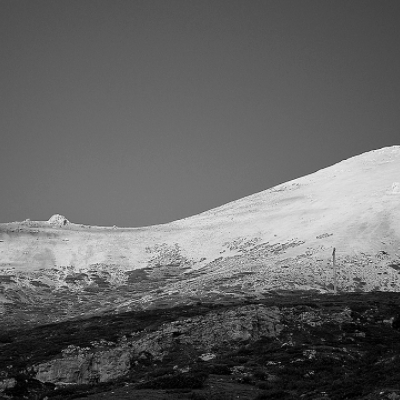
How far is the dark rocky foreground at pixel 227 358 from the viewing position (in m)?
32.2

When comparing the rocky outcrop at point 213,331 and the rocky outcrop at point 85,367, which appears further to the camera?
the rocky outcrop at point 213,331

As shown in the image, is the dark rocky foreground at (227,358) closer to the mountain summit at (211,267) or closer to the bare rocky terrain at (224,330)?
the bare rocky terrain at (224,330)

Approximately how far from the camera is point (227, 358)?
45.9 metres

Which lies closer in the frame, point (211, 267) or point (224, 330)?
point (224, 330)

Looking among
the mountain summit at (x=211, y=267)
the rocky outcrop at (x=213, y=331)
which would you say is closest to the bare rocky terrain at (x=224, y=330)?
the rocky outcrop at (x=213, y=331)

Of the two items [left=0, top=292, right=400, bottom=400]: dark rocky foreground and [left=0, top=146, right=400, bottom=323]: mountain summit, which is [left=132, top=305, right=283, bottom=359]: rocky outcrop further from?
[left=0, top=146, right=400, bottom=323]: mountain summit

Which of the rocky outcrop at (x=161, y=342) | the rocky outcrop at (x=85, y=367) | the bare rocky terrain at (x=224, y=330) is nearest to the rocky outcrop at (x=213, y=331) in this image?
the rocky outcrop at (x=161, y=342)

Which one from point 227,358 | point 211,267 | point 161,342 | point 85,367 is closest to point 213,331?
point 161,342

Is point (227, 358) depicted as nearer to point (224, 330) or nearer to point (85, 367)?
point (224, 330)

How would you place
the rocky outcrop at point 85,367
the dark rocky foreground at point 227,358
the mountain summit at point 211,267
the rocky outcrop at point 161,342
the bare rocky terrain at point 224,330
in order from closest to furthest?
the dark rocky foreground at point 227,358 → the bare rocky terrain at point 224,330 → the rocky outcrop at point 85,367 → the rocky outcrop at point 161,342 → the mountain summit at point 211,267

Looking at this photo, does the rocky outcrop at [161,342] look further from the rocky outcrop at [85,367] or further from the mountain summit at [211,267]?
the mountain summit at [211,267]

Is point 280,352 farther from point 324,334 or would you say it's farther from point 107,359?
point 107,359

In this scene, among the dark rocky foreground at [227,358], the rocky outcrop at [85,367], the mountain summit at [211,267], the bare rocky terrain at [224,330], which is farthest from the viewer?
the mountain summit at [211,267]

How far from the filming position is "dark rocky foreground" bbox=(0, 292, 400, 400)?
3218 cm
